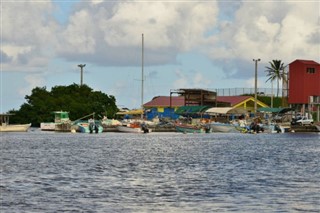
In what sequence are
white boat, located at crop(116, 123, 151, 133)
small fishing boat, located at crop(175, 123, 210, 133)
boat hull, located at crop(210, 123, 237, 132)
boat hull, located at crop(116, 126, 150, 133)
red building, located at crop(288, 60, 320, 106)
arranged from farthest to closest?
red building, located at crop(288, 60, 320, 106) → boat hull, located at crop(210, 123, 237, 132) → small fishing boat, located at crop(175, 123, 210, 133) → boat hull, located at crop(116, 126, 150, 133) → white boat, located at crop(116, 123, 151, 133)

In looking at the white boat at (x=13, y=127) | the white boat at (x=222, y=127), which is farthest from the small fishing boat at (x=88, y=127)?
the white boat at (x=222, y=127)

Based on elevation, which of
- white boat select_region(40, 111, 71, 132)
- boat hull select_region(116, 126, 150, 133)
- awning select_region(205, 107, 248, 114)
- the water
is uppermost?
awning select_region(205, 107, 248, 114)

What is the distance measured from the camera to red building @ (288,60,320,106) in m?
174

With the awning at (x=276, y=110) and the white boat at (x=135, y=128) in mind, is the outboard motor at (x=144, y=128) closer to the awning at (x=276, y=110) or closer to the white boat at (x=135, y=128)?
the white boat at (x=135, y=128)

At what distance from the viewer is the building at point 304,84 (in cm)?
17375

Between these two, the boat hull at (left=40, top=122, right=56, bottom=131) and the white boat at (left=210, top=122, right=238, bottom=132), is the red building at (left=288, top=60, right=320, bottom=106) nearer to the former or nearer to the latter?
the white boat at (left=210, top=122, right=238, bottom=132)

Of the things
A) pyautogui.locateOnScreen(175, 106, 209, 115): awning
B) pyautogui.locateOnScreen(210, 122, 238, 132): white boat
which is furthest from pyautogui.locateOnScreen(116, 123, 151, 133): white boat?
pyautogui.locateOnScreen(175, 106, 209, 115): awning

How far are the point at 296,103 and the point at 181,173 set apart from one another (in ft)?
394

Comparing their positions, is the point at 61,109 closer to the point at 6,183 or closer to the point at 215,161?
the point at 215,161

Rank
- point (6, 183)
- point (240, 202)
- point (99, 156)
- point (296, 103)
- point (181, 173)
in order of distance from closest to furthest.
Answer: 1. point (240, 202)
2. point (6, 183)
3. point (181, 173)
4. point (99, 156)
5. point (296, 103)

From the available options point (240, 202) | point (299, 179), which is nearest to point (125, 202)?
point (240, 202)

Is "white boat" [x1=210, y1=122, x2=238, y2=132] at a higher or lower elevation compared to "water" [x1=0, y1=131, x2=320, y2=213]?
higher

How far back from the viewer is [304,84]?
569ft

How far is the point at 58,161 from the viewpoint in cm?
7494
